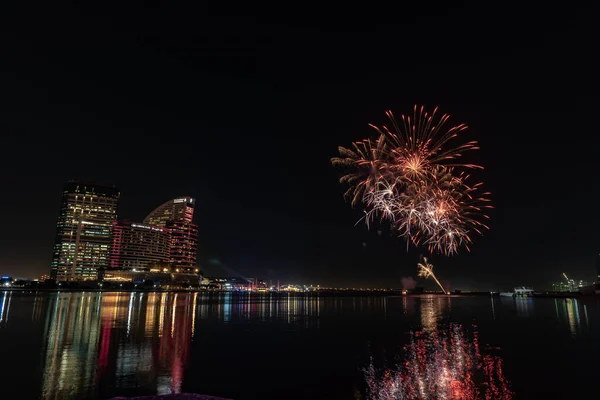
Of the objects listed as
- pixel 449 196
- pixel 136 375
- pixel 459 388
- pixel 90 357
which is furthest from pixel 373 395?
pixel 449 196

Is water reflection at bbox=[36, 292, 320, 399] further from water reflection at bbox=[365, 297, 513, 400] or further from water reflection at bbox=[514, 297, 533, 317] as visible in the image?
water reflection at bbox=[514, 297, 533, 317]

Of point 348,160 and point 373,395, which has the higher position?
point 348,160

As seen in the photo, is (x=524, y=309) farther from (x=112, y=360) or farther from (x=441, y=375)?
(x=112, y=360)

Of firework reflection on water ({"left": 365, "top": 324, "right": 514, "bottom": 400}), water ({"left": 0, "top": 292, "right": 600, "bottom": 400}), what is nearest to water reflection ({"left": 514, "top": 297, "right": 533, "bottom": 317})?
water ({"left": 0, "top": 292, "right": 600, "bottom": 400})

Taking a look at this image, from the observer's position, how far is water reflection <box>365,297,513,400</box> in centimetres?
1377

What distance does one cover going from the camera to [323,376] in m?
16.7

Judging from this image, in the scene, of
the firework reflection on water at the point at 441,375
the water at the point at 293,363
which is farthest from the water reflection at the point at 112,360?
the firework reflection on water at the point at 441,375

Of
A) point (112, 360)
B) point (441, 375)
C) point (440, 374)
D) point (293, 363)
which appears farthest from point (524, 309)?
point (112, 360)

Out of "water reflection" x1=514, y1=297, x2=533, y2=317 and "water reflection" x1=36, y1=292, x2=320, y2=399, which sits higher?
"water reflection" x1=36, y1=292, x2=320, y2=399

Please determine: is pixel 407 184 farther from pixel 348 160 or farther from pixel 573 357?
pixel 573 357

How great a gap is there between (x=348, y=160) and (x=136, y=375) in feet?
71.5

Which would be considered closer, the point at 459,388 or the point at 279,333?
the point at 459,388

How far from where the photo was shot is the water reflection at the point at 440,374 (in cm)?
1377

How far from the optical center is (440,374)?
1653 cm
